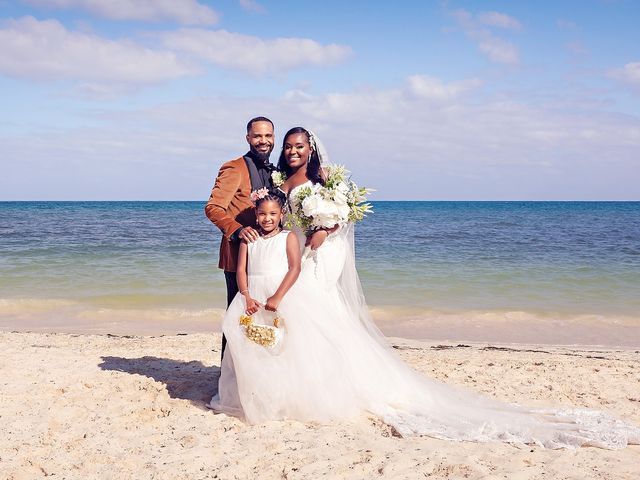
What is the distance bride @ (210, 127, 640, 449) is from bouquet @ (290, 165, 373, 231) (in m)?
0.08

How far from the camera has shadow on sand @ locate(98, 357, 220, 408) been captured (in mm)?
5656

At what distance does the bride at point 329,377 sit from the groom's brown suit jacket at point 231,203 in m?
0.33

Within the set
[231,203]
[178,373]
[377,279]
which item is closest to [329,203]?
[231,203]

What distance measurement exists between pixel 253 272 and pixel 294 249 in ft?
1.28

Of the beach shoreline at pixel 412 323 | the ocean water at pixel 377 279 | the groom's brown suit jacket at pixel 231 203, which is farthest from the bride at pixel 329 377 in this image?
the ocean water at pixel 377 279

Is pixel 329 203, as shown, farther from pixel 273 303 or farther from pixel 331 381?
pixel 331 381

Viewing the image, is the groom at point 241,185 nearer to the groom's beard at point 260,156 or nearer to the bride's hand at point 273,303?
the groom's beard at point 260,156

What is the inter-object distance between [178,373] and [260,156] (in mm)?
2734

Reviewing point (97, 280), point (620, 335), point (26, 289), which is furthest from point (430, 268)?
point (26, 289)

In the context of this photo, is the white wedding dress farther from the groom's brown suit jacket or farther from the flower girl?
the groom's brown suit jacket

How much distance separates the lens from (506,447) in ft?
13.7

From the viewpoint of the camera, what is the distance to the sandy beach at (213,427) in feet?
12.5

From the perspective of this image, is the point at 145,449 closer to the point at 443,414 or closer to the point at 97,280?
the point at 443,414

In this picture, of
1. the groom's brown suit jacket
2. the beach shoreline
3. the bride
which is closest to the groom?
the groom's brown suit jacket
